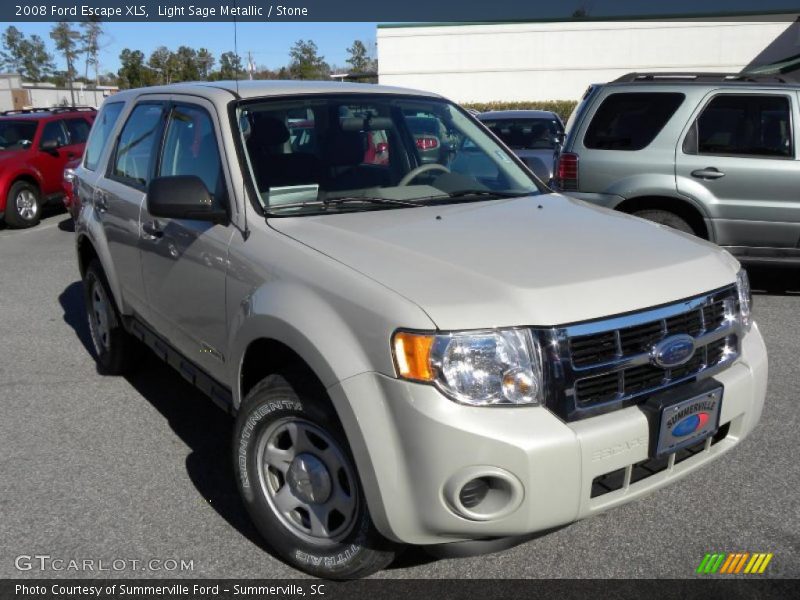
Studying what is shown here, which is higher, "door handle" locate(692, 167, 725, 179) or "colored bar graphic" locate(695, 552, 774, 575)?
"door handle" locate(692, 167, 725, 179)

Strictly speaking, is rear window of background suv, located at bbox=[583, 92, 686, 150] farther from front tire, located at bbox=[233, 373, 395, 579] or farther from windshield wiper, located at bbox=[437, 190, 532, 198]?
front tire, located at bbox=[233, 373, 395, 579]

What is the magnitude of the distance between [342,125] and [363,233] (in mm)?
1012

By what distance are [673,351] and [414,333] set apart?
0.93 meters

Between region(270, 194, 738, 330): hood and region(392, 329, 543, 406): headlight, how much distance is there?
0.05m

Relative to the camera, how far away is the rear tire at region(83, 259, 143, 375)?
16.3ft

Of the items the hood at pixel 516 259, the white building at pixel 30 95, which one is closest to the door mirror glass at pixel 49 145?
the hood at pixel 516 259

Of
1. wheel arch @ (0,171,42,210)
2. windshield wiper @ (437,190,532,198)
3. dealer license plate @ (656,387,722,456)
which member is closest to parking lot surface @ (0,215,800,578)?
dealer license plate @ (656,387,722,456)

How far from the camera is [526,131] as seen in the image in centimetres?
1247

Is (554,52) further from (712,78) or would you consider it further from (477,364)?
(477,364)

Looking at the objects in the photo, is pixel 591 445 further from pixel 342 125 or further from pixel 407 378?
pixel 342 125

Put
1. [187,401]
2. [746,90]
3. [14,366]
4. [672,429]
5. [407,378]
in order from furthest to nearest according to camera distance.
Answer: [746,90] < [14,366] < [187,401] < [672,429] < [407,378]

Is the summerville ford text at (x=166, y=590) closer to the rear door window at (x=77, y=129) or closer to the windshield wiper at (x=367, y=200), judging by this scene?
the windshield wiper at (x=367, y=200)

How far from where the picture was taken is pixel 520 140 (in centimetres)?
1229

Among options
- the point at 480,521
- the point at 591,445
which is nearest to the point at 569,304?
the point at 591,445
